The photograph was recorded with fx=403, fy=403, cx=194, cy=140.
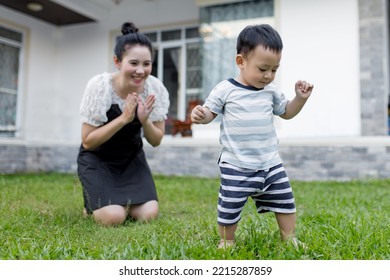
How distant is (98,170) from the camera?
10.1ft

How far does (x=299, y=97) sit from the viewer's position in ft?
6.52

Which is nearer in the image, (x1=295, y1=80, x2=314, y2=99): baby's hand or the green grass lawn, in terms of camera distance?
the green grass lawn

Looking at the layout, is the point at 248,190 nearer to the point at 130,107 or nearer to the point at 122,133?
the point at 130,107

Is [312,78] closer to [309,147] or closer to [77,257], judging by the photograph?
[309,147]

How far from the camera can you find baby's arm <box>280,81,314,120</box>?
1958 mm

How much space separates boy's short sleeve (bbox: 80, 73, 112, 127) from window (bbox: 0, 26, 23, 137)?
6.35m

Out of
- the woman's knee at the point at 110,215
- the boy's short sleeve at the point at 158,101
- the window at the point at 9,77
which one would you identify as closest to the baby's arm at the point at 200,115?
the woman's knee at the point at 110,215

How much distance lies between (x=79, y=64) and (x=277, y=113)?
8008 millimetres

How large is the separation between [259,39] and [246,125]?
15.8 inches

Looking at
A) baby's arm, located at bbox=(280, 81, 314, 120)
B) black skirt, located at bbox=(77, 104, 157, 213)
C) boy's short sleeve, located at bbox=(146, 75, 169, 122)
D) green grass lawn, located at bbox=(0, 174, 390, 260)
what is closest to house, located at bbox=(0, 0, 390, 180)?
green grass lawn, located at bbox=(0, 174, 390, 260)

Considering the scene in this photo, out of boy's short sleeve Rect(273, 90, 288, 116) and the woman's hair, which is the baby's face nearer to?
boy's short sleeve Rect(273, 90, 288, 116)

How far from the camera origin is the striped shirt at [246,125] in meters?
1.90

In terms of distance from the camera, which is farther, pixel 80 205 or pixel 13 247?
pixel 80 205
